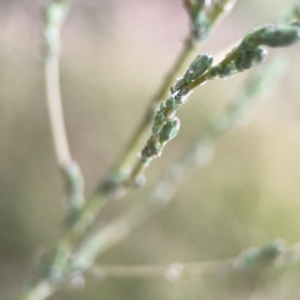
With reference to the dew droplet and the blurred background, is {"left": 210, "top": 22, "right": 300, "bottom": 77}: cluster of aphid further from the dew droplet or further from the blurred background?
the blurred background

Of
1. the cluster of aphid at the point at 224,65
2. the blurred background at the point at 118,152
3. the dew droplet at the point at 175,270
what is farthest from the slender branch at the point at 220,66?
the blurred background at the point at 118,152

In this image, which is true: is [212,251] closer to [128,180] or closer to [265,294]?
[265,294]

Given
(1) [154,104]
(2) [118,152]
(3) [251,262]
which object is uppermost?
(2) [118,152]

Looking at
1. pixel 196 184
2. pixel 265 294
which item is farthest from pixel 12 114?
pixel 265 294

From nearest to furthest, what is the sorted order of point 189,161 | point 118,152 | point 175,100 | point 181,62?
point 175,100
point 181,62
point 189,161
point 118,152

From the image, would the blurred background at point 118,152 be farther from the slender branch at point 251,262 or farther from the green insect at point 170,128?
the green insect at point 170,128

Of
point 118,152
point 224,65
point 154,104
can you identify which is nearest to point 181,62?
point 154,104

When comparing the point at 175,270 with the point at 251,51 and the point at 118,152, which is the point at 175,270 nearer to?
the point at 251,51

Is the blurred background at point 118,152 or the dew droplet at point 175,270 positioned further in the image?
the blurred background at point 118,152
